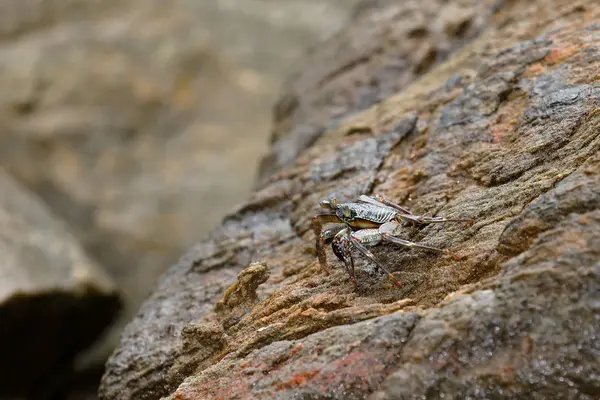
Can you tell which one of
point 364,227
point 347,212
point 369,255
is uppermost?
point 347,212

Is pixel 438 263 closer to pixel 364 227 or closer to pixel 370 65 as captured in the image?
pixel 364 227

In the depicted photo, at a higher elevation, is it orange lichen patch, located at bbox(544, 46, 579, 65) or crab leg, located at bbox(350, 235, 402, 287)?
orange lichen patch, located at bbox(544, 46, 579, 65)

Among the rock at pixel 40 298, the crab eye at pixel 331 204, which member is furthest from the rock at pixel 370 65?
the rock at pixel 40 298

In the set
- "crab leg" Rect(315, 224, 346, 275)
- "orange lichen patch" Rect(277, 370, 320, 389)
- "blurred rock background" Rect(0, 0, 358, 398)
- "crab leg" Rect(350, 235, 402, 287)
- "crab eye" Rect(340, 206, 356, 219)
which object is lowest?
"orange lichen patch" Rect(277, 370, 320, 389)

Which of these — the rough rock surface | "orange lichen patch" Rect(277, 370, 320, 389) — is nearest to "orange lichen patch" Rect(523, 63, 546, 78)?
the rough rock surface

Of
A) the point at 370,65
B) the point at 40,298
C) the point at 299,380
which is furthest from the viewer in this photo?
the point at 40,298

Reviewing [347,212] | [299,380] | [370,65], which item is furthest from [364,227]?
[370,65]

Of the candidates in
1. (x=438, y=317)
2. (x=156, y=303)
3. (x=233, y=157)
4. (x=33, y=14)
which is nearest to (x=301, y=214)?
(x=156, y=303)

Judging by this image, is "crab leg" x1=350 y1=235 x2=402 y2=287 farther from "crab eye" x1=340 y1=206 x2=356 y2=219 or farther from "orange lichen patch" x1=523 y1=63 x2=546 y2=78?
"orange lichen patch" x1=523 y1=63 x2=546 y2=78
